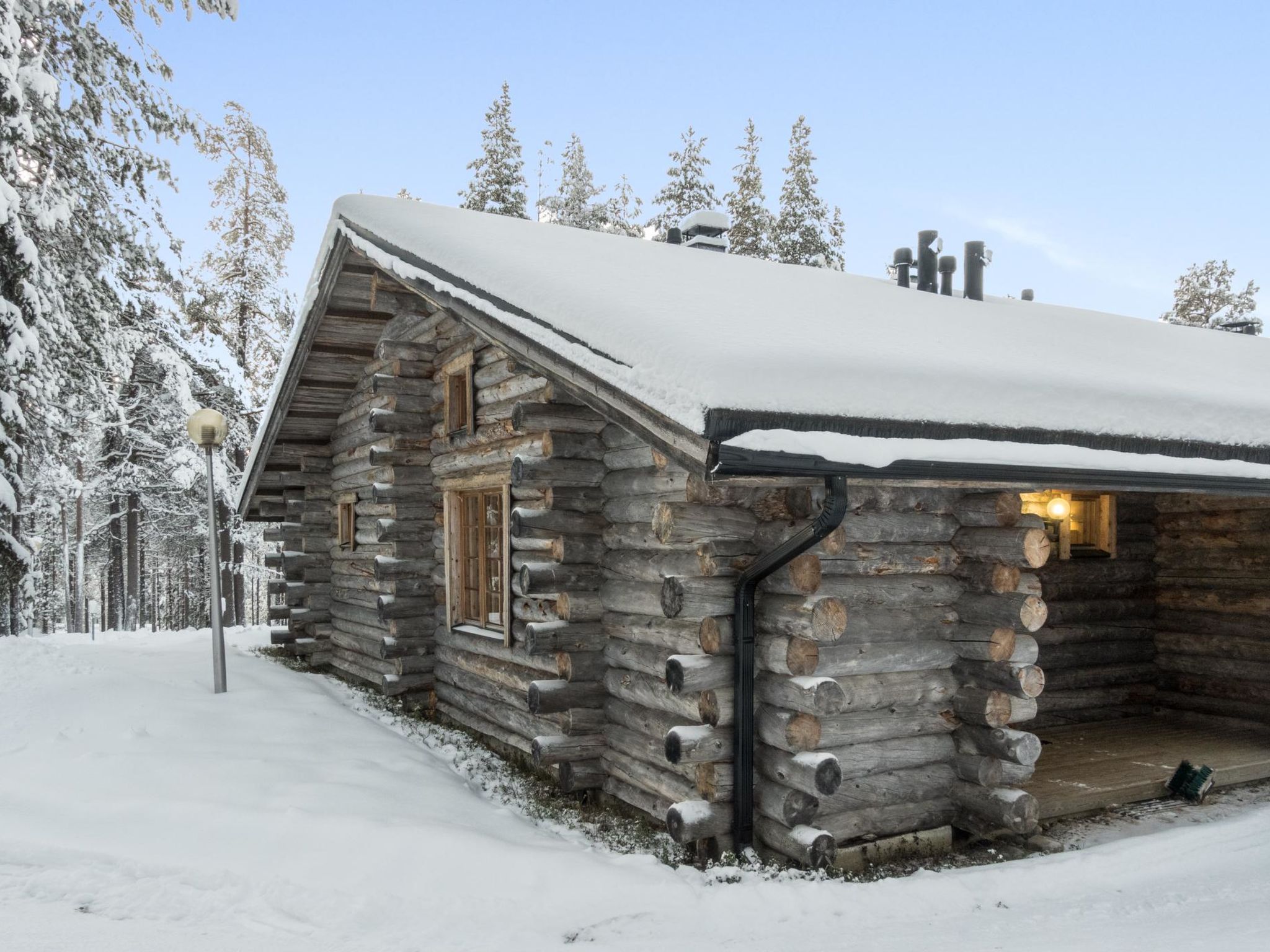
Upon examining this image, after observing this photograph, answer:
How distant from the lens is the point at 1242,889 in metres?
5.05

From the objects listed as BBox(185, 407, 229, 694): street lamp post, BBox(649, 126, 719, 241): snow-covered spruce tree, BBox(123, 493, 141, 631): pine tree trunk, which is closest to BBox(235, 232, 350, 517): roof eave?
BBox(185, 407, 229, 694): street lamp post

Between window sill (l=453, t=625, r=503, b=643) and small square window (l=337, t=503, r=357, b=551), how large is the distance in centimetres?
353

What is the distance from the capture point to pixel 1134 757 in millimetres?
7516

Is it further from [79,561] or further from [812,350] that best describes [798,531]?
[79,561]

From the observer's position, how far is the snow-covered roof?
4.50 meters

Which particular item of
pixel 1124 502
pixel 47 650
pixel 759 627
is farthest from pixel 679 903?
pixel 47 650

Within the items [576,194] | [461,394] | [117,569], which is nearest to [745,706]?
[461,394]

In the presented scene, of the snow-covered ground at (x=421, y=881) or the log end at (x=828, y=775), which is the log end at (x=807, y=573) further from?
the snow-covered ground at (x=421, y=881)

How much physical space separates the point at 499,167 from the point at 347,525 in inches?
614

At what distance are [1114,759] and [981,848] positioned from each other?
2.55 meters

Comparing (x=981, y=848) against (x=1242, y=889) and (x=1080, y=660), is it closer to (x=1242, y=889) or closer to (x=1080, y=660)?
(x=1242, y=889)

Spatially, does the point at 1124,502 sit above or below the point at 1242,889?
above

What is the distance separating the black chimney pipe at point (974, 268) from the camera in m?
9.95

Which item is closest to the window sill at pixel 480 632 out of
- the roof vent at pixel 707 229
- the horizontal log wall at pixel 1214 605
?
the roof vent at pixel 707 229
